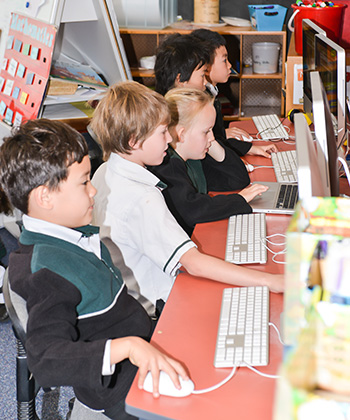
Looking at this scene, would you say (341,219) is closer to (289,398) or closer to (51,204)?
(289,398)

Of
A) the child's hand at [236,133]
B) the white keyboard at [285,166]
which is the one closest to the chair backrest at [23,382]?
the white keyboard at [285,166]

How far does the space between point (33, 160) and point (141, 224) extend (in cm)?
41

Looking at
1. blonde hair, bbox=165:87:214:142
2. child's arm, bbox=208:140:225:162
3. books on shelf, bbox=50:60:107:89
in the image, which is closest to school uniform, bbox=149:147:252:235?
blonde hair, bbox=165:87:214:142

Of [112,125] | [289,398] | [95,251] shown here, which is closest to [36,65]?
[112,125]

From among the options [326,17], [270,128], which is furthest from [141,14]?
[270,128]

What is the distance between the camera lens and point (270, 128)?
2.65m

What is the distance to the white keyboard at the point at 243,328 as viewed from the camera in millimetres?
1062

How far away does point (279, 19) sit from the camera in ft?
11.9

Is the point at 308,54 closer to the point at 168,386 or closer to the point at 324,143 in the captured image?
the point at 324,143

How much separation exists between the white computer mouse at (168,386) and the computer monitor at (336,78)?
1.08 meters

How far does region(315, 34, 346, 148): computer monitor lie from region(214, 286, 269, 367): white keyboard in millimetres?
772

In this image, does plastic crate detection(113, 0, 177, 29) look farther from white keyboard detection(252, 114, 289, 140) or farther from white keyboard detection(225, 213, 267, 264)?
white keyboard detection(225, 213, 267, 264)

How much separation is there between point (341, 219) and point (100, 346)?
498 mm

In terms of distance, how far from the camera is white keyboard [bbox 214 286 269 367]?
1.06 metres
